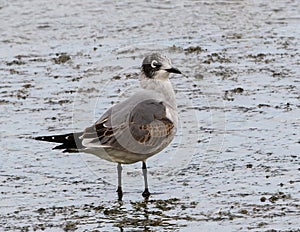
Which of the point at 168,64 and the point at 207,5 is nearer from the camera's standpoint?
the point at 168,64

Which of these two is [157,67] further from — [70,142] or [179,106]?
[179,106]

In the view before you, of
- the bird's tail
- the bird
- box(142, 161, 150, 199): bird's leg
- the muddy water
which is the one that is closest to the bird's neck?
the bird

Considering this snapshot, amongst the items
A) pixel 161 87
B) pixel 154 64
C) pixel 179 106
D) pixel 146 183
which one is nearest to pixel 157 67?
pixel 154 64

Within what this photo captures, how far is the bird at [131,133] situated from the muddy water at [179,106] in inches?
15.2

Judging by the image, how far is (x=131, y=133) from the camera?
729 centimetres

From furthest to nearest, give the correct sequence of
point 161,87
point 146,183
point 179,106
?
1. point 179,106
2. point 161,87
3. point 146,183

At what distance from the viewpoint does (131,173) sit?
8148mm

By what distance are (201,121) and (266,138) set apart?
0.93m

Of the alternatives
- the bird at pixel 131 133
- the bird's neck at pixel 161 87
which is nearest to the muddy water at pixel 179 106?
the bird at pixel 131 133

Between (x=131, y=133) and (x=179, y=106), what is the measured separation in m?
2.83

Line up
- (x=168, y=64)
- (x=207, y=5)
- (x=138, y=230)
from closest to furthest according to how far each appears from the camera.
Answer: (x=138, y=230), (x=168, y=64), (x=207, y=5)

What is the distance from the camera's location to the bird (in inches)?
284

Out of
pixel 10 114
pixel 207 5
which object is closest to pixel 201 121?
pixel 10 114

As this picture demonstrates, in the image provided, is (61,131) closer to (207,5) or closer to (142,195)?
(142,195)
